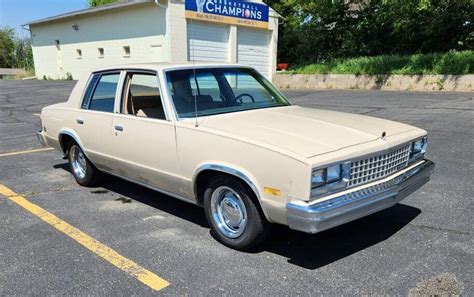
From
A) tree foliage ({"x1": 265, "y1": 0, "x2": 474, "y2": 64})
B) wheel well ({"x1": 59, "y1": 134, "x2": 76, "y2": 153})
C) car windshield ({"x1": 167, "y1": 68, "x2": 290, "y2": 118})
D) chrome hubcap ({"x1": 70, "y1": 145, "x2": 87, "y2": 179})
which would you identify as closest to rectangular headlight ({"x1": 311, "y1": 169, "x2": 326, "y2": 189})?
car windshield ({"x1": 167, "y1": 68, "x2": 290, "y2": 118})

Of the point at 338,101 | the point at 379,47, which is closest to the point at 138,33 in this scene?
the point at 338,101

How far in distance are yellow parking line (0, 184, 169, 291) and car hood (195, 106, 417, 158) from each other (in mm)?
1306

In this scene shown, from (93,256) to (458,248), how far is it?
312 centimetres

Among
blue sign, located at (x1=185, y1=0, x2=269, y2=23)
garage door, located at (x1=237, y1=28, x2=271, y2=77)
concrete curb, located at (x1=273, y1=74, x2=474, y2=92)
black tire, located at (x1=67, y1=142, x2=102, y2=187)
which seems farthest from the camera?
garage door, located at (x1=237, y1=28, x2=271, y2=77)

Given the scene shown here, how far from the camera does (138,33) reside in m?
19.5

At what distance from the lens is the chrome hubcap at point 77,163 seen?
5.71 m

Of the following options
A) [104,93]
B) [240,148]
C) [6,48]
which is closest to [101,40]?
[104,93]

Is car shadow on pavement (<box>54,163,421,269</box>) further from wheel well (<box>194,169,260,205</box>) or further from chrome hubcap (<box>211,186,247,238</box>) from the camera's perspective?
wheel well (<box>194,169,260,205</box>)

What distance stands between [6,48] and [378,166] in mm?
61455

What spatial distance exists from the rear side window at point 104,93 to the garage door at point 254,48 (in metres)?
15.7

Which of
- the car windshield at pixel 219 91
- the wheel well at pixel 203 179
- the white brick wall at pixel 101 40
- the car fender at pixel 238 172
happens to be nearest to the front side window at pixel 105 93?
the car windshield at pixel 219 91

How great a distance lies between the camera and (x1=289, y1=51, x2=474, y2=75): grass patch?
52.7ft

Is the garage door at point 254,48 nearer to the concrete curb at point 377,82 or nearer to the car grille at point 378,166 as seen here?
the concrete curb at point 377,82

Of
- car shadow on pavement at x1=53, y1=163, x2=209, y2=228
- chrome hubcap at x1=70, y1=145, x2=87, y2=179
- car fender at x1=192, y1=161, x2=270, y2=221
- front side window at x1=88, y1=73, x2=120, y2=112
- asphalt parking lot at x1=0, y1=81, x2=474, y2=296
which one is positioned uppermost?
front side window at x1=88, y1=73, x2=120, y2=112
